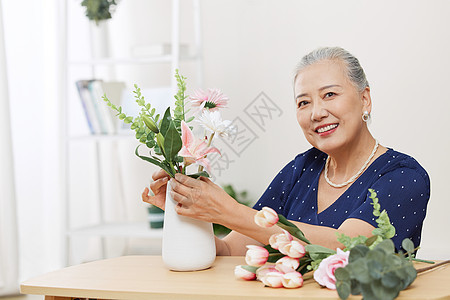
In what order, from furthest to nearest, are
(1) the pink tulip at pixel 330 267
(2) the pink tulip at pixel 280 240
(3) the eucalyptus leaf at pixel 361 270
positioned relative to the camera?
(2) the pink tulip at pixel 280 240
(1) the pink tulip at pixel 330 267
(3) the eucalyptus leaf at pixel 361 270

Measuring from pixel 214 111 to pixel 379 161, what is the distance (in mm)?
597

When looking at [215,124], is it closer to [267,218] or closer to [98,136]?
[267,218]

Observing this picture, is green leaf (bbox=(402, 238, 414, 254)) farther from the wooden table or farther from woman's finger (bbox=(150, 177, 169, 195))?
woman's finger (bbox=(150, 177, 169, 195))

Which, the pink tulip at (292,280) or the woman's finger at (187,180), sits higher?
the woman's finger at (187,180)

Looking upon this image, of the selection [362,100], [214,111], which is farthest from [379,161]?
[214,111]

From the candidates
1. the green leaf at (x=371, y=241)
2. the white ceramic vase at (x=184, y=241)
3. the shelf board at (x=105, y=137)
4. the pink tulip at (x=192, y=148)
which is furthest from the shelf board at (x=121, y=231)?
the green leaf at (x=371, y=241)

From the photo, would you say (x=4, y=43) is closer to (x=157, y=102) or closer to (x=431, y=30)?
(x=157, y=102)

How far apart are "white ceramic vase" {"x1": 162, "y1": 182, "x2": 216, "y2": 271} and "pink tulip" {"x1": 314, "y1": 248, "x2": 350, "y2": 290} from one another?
353 mm

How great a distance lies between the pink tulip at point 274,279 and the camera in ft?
4.41

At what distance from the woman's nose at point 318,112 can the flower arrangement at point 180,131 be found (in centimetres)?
44

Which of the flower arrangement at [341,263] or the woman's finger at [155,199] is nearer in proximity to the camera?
the flower arrangement at [341,263]

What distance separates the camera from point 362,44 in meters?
3.52

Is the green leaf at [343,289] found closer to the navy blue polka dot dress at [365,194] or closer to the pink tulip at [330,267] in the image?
the pink tulip at [330,267]

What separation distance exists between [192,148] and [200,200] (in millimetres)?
134
